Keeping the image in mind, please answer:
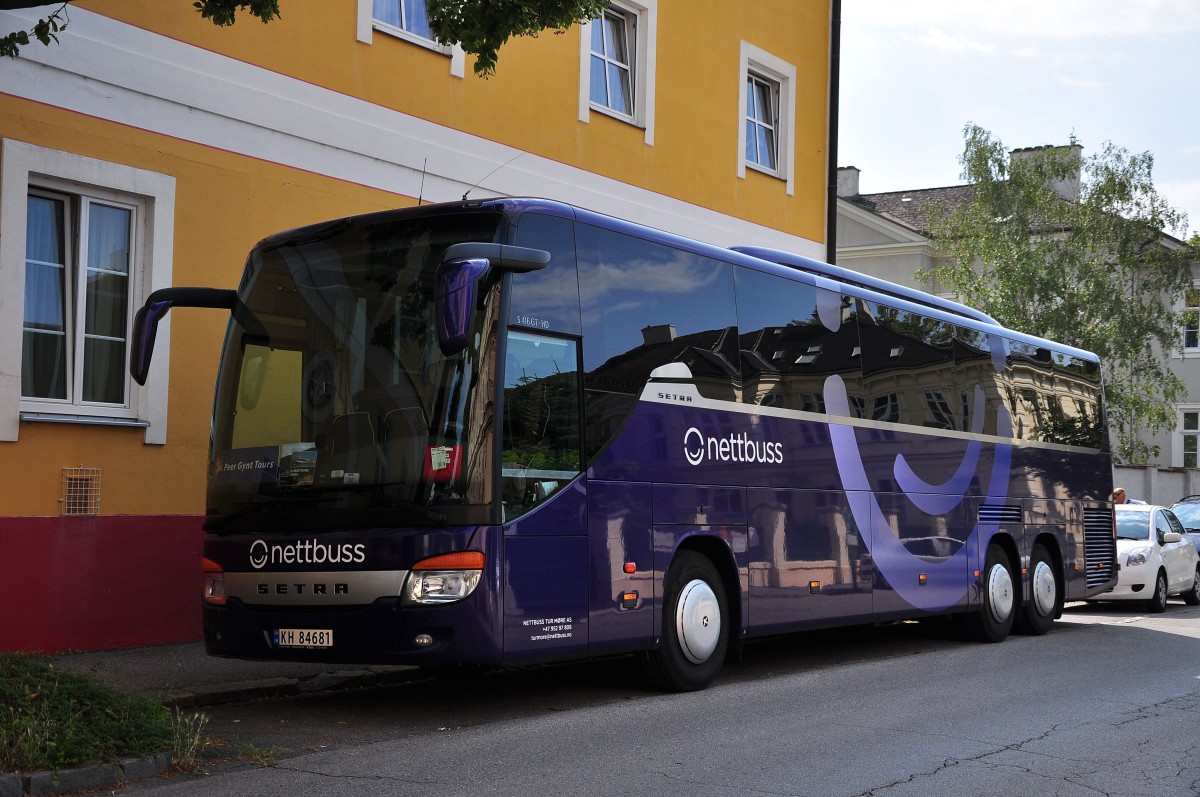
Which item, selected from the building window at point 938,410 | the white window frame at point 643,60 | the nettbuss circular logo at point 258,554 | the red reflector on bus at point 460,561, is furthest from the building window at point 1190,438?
the nettbuss circular logo at point 258,554

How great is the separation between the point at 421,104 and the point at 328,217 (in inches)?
76.2

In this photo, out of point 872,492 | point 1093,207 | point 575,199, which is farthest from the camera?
point 1093,207

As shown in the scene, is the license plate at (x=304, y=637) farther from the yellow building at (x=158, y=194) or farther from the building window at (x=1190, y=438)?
the building window at (x=1190, y=438)

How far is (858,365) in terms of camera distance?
12.9m

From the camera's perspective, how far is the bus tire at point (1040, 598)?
626 inches

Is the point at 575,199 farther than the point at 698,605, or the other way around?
the point at 575,199

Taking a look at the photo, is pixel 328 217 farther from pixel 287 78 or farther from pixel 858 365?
pixel 858 365

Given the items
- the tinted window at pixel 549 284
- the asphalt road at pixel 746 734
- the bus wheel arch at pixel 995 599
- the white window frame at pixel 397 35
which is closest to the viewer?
the asphalt road at pixel 746 734

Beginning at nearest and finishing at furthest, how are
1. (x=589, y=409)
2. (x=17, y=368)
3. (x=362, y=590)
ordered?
1. (x=362, y=590)
2. (x=589, y=409)
3. (x=17, y=368)

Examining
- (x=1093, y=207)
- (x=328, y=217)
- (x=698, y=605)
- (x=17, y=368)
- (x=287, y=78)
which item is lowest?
(x=698, y=605)

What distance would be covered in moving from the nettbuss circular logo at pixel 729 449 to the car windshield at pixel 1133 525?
11039 mm

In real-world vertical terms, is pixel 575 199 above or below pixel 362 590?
above

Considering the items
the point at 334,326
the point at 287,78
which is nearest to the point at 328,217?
the point at 287,78

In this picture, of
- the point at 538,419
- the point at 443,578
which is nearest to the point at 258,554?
the point at 443,578
